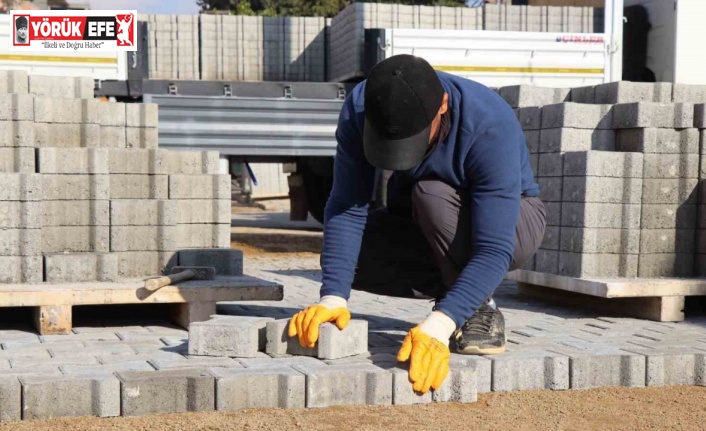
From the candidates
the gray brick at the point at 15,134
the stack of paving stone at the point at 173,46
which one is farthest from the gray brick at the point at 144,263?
the stack of paving stone at the point at 173,46

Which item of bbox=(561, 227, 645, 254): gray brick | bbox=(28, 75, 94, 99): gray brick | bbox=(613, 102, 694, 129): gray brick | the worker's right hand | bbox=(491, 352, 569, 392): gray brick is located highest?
bbox=(28, 75, 94, 99): gray brick

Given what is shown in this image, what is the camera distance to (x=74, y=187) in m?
5.40

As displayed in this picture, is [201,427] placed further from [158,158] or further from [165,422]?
[158,158]

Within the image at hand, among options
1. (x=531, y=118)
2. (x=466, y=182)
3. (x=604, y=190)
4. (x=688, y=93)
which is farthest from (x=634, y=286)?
(x=466, y=182)

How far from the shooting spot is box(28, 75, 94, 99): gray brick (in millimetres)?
5992

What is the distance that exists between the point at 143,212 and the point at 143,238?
0.50ft

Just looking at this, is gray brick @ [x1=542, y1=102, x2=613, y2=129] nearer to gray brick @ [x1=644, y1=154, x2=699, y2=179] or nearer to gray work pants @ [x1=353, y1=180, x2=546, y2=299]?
gray brick @ [x1=644, y1=154, x2=699, y2=179]

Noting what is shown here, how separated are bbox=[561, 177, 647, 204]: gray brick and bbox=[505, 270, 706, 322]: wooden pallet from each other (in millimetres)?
479

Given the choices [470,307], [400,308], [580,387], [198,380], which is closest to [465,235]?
[470,307]

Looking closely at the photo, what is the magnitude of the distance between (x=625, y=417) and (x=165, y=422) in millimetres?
1713

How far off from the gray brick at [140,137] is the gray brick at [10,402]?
105 inches

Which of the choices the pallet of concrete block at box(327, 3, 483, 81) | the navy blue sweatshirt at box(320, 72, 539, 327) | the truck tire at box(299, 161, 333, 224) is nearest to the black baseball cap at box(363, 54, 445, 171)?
the navy blue sweatshirt at box(320, 72, 539, 327)

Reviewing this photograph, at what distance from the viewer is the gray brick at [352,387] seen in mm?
3738

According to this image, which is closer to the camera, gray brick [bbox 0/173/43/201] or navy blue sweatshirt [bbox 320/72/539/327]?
navy blue sweatshirt [bbox 320/72/539/327]
